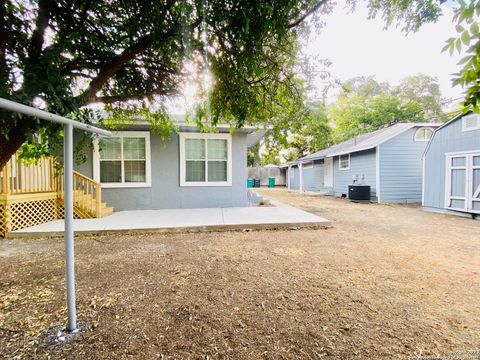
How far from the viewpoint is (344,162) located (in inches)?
567

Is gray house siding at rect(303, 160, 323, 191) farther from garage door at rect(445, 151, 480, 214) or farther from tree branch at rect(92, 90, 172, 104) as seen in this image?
tree branch at rect(92, 90, 172, 104)

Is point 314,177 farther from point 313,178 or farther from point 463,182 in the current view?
point 463,182

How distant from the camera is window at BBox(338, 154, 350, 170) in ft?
45.8

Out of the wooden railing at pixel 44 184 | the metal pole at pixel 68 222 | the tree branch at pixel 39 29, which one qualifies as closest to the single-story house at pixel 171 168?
the wooden railing at pixel 44 184

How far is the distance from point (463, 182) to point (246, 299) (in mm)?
8810

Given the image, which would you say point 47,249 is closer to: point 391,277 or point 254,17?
point 254,17

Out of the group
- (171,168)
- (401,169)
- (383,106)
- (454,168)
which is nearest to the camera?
(171,168)

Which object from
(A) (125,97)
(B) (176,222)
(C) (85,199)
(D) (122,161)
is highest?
(A) (125,97)

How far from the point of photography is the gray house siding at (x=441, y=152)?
7.32 meters

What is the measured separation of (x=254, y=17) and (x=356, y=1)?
1.66 m

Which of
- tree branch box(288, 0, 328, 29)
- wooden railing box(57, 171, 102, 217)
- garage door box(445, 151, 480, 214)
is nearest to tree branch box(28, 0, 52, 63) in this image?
tree branch box(288, 0, 328, 29)

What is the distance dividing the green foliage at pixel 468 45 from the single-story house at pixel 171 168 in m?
5.98

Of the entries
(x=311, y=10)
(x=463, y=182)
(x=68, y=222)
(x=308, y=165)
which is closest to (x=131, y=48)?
(x=68, y=222)

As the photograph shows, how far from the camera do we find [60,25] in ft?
8.52
